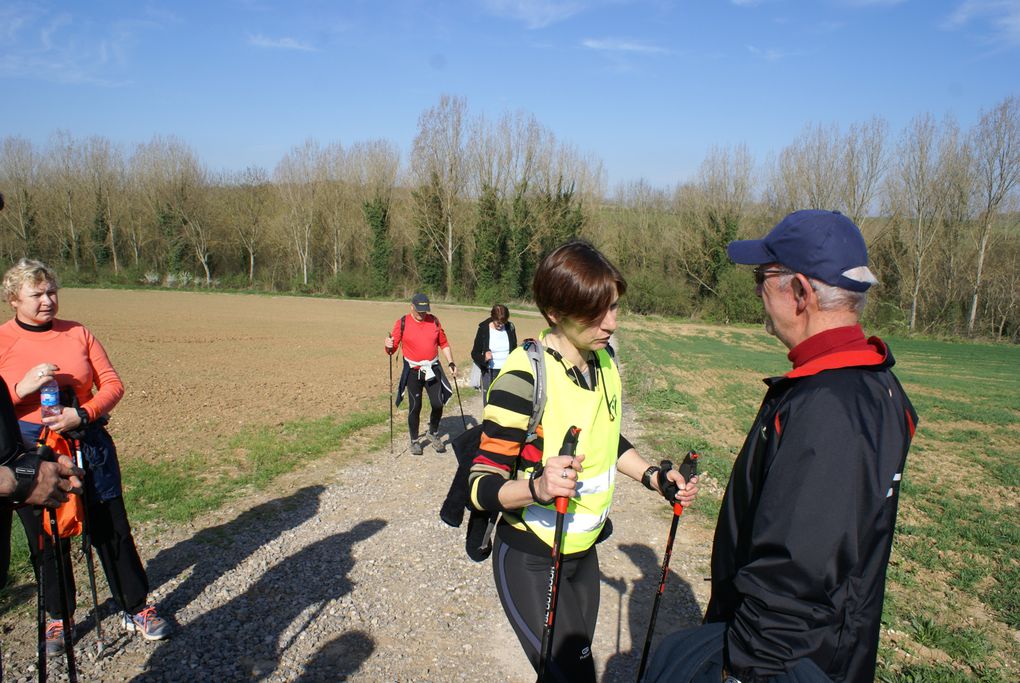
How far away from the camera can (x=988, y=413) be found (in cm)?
1499

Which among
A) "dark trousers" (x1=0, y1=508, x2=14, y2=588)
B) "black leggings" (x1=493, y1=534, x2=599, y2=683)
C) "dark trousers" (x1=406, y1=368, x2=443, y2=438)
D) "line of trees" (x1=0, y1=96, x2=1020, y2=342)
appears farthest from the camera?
"line of trees" (x1=0, y1=96, x2=1020, y2=342)

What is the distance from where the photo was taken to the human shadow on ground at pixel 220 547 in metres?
5.29

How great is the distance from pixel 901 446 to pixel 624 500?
6.23 meters

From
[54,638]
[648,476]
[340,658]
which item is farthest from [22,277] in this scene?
[648,476]

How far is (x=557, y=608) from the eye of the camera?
2.71 metres

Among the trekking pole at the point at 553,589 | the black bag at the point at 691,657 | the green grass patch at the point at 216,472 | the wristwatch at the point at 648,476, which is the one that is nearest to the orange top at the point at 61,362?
the green grass patch at the point at 216,472

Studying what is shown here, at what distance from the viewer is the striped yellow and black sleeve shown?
2504 millimetres

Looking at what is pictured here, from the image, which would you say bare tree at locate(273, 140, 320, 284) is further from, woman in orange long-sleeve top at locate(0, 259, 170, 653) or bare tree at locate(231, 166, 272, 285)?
woman in orange long-sleeve top at locate(0, 259, 170, 653)

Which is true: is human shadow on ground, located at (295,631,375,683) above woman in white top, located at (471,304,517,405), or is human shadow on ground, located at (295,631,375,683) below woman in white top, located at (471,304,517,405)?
below

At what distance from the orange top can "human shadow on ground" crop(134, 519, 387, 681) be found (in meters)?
1.79

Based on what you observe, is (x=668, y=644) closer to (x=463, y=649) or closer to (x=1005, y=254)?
(x=463, y=649)

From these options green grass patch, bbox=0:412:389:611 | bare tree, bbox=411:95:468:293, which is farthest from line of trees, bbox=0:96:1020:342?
green grass patch, bbox=0:412:389:611

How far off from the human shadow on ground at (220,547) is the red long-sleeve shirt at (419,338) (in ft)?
8.71

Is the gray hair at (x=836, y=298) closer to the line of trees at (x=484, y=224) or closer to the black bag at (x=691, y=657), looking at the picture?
the black bag at (x=691, y=657)
